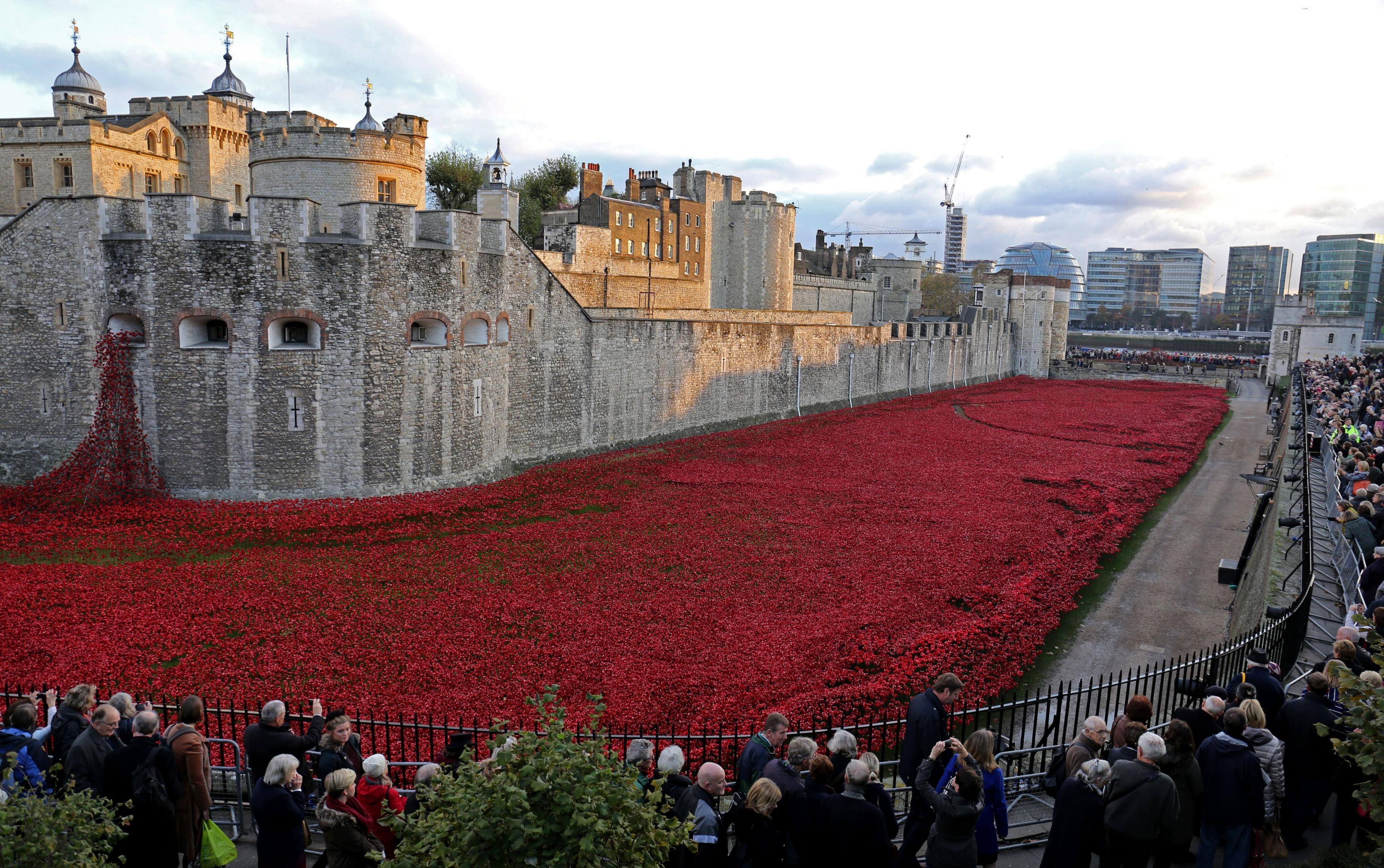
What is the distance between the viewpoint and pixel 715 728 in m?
11.4

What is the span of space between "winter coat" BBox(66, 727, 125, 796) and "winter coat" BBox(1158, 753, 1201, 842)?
854cm

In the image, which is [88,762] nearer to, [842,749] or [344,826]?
[344,826]

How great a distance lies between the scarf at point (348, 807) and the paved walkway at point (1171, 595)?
1073cm

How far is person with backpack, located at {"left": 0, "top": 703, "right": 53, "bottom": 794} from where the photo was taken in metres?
6.70

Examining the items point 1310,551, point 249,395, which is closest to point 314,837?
point 1310,551

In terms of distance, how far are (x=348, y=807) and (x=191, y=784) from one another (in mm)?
1899

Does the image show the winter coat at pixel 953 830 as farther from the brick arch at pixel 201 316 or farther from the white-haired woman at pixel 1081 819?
the brick arch at pixel 201 316

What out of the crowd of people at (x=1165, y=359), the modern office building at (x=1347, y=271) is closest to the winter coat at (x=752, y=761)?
the crowd of people at (x=1165, y=359)

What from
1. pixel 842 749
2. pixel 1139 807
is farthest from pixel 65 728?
pixel 1139 807

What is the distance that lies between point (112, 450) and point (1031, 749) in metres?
22.2

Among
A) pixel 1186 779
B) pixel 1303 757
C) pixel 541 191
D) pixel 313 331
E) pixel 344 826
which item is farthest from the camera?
pixel 541 191

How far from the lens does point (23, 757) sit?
274 inches

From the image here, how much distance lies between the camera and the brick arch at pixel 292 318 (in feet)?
72.8

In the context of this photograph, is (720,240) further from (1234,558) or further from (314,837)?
(314,837)
